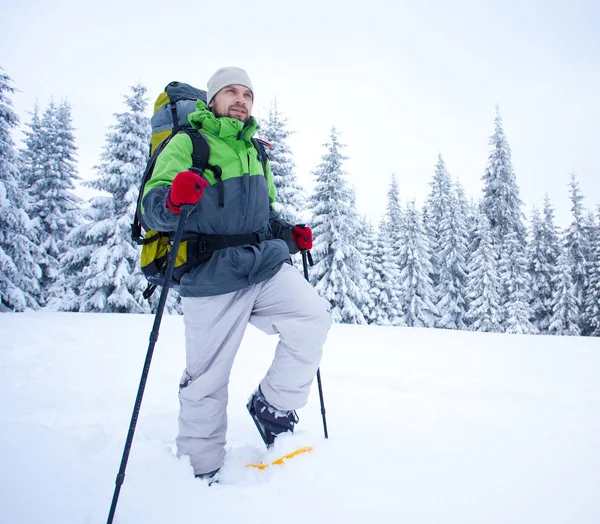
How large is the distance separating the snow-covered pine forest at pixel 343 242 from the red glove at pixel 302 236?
14.0 metres

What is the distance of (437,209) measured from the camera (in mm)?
30562

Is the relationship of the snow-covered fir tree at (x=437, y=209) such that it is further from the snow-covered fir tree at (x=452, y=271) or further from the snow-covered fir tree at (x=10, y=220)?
the snow-covered fir tree at (x=10, y=220)

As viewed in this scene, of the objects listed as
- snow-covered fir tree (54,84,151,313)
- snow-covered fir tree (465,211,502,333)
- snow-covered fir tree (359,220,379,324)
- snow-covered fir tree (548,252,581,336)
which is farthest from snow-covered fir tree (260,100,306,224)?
snow-covered fir tree (548,252,581,336)

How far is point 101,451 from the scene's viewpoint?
237cm

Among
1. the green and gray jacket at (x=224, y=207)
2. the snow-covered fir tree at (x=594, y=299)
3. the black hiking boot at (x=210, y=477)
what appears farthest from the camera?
the snow-covered fir tree at (x=594, y=299)

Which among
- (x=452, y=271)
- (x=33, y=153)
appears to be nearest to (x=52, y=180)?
(x=33, y=153)

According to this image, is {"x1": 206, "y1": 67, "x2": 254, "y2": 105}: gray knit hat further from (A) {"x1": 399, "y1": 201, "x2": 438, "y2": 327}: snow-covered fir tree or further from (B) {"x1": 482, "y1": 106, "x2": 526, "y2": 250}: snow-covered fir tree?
(B) {"x1": 482, "y1": 106, "x2": 526, "y2": 250}: snow-covered fir tree

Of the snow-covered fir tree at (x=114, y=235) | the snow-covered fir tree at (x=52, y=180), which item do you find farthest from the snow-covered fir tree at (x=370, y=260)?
the snow-covered fir tree at (x=52, y=180)

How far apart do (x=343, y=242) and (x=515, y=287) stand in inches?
549

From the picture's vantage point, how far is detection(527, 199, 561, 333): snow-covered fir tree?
2802 cm

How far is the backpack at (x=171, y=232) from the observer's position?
7.95 ft

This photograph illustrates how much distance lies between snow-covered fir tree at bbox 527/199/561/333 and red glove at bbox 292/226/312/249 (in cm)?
3039

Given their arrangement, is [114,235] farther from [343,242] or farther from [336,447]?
[336,447]

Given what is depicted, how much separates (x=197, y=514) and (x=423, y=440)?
1590 mm
